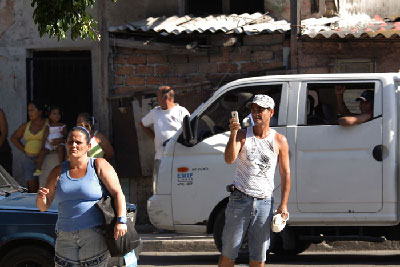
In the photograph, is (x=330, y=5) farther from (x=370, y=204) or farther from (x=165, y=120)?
(x=370, y=204)

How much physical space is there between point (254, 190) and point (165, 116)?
17.4 feet

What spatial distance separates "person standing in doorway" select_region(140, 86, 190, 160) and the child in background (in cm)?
155

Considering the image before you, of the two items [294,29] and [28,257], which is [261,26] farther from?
[28,257]

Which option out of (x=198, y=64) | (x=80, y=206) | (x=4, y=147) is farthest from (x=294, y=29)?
(x=80, y=206)

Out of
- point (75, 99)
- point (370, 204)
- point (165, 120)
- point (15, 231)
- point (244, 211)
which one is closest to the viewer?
point (244, 211)

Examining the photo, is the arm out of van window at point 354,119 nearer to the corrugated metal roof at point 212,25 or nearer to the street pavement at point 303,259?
the street pavement at point 303,259

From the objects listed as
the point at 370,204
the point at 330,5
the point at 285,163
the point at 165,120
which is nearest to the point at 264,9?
the point at 330,5

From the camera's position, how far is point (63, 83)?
14656 mm

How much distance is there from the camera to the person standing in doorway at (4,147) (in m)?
14.3

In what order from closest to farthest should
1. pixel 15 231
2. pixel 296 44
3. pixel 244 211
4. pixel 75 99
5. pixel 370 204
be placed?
pixel 244 211 < pixel 15 231 < pixel 370 204 < pixel 296 44 < pixel 75 99

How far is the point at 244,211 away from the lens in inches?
304

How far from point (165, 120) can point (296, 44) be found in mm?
2388

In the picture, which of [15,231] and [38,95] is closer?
[15,231]

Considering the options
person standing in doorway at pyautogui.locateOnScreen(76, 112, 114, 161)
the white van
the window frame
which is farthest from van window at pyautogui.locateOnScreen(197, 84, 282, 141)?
person standing in doorway at pyautogui.locateOnScreen(76, 112, 114, 161)
